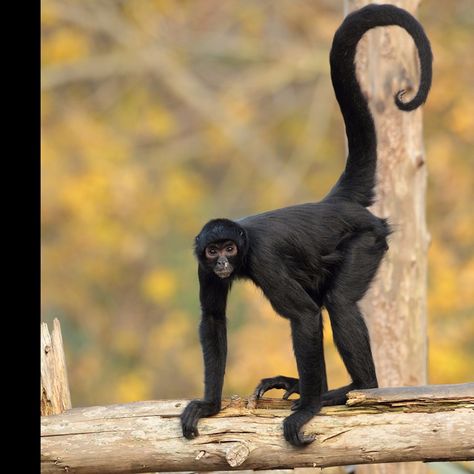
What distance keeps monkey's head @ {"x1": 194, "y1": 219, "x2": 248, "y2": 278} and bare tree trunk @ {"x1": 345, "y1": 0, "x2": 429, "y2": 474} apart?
7.05 feet

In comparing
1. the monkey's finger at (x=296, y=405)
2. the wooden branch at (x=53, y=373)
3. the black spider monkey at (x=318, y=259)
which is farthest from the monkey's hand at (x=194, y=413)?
the wooden branch at (x=53, y=373)

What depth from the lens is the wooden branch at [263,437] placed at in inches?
197

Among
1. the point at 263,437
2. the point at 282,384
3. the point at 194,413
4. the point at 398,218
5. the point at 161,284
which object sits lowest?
the point at 263,437

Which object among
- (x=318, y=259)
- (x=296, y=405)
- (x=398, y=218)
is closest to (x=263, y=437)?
(x=296, y=405)

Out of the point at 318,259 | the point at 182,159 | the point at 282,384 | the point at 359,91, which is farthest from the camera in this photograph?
the point at 182,159

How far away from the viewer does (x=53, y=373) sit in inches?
225

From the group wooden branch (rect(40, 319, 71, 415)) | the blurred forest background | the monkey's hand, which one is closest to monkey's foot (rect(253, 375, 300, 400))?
the monkey's hand

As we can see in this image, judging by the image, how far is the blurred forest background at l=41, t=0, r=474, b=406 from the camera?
1572 cm

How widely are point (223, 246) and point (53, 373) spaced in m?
1.34

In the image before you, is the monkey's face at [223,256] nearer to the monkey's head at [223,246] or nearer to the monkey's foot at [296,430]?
the monkey's head at [223,246]

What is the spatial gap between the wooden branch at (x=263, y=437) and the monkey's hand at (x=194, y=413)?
0.16 ft

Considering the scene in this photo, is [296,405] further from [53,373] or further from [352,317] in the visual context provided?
[53,373]

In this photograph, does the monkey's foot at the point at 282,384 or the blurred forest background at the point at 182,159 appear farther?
the blurred forest background at the point at 182,159

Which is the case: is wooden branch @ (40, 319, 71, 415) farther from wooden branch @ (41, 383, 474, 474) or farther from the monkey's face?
the monkey's face
